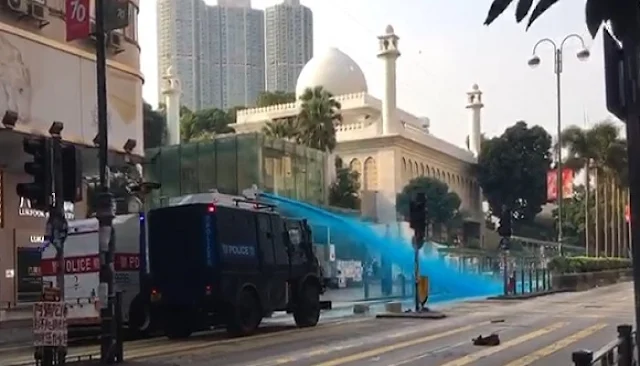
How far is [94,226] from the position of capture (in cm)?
2253

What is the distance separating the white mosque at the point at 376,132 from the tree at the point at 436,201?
190 cm

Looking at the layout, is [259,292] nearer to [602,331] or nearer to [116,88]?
[602,331]

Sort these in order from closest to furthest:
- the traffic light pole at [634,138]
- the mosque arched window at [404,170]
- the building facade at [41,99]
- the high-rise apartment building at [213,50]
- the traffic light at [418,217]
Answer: the traffic light pole at [634,138]
the traffic light at [418,217]
the building facade at [41,99]
the mosque arched window at [404,170]
the high-rise apartment building at [213,50]

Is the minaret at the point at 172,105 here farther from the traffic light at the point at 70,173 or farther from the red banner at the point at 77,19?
the traffic light at the point at 70,173

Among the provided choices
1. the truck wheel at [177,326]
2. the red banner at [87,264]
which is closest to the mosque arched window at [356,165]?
the red banner at [87,264]

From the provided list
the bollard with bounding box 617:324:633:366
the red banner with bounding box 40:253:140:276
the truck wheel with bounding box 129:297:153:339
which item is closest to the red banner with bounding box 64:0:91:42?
the red banner with bounding box 40:253:140:276

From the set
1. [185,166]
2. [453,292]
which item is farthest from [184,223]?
[185,166]

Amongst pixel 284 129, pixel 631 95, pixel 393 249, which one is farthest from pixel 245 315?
pixel 284 129

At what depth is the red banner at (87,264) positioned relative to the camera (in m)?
22.3

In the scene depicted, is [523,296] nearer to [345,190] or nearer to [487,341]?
[487,341]

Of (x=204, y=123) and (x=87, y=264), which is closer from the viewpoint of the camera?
(x=87, y=264)

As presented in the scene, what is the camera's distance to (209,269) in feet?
71.0

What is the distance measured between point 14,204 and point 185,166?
20.8 m

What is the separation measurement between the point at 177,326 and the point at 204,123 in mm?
75349
